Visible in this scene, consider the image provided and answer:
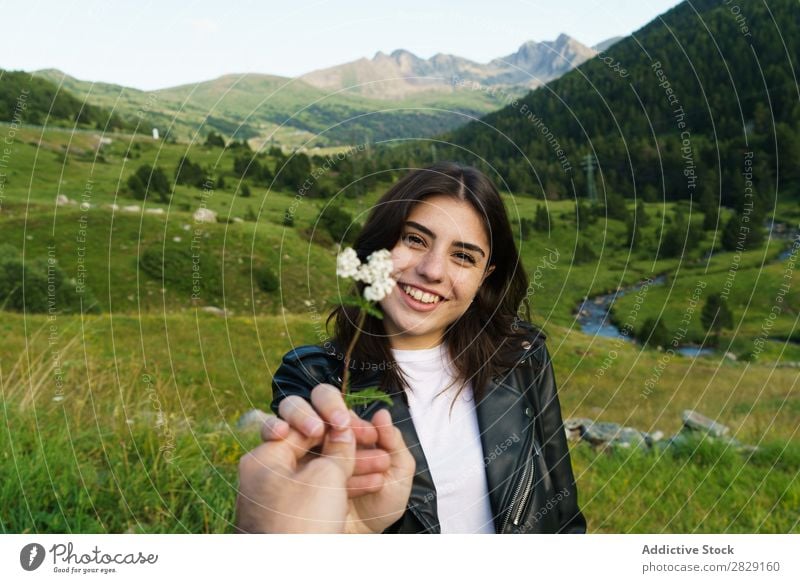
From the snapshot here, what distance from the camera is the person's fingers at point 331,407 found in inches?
59.8

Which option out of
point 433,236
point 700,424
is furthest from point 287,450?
point 700,424

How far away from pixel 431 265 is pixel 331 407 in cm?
63

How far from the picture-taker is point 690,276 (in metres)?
16.7

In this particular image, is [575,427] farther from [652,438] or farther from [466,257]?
[466,257]

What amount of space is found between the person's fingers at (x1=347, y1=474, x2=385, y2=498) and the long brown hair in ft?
1.24

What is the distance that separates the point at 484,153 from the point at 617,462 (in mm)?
2409

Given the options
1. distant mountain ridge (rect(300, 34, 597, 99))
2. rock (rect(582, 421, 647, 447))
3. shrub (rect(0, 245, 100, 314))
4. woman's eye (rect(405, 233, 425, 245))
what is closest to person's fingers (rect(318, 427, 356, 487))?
woman's eye (rect(405, 233, 425, 245))

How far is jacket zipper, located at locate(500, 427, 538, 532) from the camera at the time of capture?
2.17 m

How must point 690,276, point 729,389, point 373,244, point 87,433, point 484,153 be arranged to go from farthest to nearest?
point 690,276 → point 729,389 → point 87,433 → point 484,153 → point 373,244

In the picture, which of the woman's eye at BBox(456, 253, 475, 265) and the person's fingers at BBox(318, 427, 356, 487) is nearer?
the person's fingers at BBox(318, 427, 356, 487)

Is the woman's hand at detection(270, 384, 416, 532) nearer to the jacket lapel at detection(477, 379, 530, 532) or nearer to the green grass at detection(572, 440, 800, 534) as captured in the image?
the jacket lapel at detection(477, 379, 530, 532)

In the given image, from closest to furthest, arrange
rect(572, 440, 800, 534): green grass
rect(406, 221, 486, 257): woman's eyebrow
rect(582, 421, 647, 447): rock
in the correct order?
1. rect(406, 221, 486, 257): woman's eyebrow
2. rect(572, 440, 800, 534): green grass
3. rect(582, 421, 647, 447): rock
